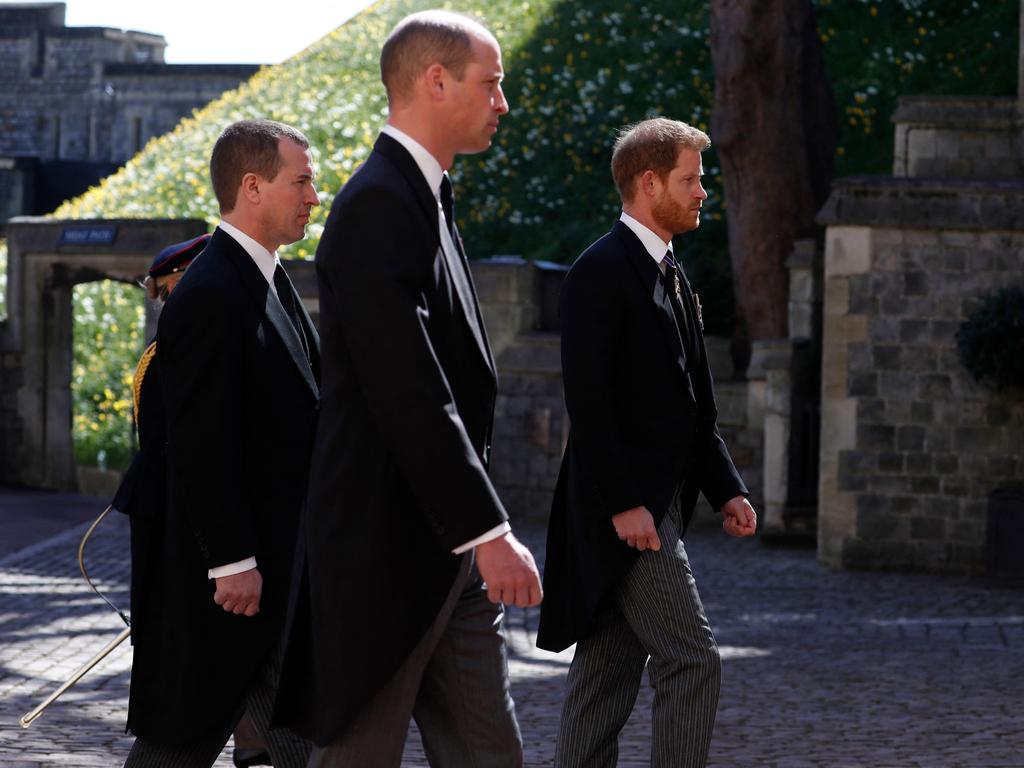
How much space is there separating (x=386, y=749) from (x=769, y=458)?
11318mm

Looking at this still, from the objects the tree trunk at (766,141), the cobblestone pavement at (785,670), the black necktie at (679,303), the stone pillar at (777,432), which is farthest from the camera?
the tree trunk at (766,141)

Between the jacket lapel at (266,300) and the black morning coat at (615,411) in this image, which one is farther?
the black morning coat at (615,411)

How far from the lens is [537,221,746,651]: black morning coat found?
15.0ft

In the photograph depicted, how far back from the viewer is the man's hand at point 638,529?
450 cm

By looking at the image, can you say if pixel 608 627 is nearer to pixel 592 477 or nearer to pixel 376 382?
pixel 592 477

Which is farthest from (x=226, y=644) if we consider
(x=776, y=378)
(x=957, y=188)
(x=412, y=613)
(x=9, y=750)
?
(x=776, y=378)

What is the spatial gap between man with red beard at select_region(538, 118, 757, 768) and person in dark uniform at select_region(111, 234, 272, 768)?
2.72 feet

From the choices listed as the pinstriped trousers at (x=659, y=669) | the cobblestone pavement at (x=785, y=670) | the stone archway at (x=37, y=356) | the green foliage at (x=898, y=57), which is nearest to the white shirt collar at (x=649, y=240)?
the pinstriped trousers at (x=659, y=669)

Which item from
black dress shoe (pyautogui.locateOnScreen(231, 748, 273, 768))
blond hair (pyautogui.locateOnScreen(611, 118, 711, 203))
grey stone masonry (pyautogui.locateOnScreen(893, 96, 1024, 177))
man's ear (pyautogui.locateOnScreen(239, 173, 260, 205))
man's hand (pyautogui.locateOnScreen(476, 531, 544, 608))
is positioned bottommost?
black dress shoe (pyautogui.locateOnScreen(231, 748, 273, 768))

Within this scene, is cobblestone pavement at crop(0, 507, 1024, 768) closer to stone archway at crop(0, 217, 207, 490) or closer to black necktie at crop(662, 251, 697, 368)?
black necktie at crop(662, 251, 697, 368)

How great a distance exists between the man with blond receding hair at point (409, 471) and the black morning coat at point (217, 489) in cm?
53

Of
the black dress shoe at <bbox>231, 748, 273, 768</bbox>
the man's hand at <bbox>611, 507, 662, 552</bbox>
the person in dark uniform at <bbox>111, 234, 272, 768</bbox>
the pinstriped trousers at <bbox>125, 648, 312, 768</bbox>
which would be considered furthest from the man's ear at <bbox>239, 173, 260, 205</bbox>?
the black dress shoe at <bbox>231, 748, 273, 768</bbox>

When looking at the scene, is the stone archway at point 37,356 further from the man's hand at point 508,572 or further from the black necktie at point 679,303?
the man's hand at point 508,572

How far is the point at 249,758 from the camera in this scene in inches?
188
